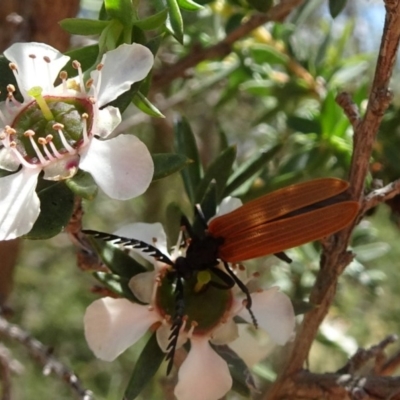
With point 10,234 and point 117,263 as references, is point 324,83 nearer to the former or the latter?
point 117,263

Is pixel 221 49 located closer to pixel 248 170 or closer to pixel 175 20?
pixel 248 170

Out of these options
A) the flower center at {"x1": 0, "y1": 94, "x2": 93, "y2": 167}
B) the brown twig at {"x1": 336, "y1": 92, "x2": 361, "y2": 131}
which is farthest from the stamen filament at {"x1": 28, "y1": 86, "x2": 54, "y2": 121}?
the brown twig at {"x1": 336, "y1": 92, "x2": 361, "y2": 131}

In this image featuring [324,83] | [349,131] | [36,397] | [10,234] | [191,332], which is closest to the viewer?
[10,234]

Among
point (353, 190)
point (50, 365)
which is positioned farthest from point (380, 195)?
point (50, 365)

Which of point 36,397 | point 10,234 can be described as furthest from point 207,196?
point 36,397

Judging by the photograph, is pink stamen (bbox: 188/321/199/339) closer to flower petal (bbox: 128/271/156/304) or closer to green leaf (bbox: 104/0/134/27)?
flower petal (bbox: 128/271/156/304)
